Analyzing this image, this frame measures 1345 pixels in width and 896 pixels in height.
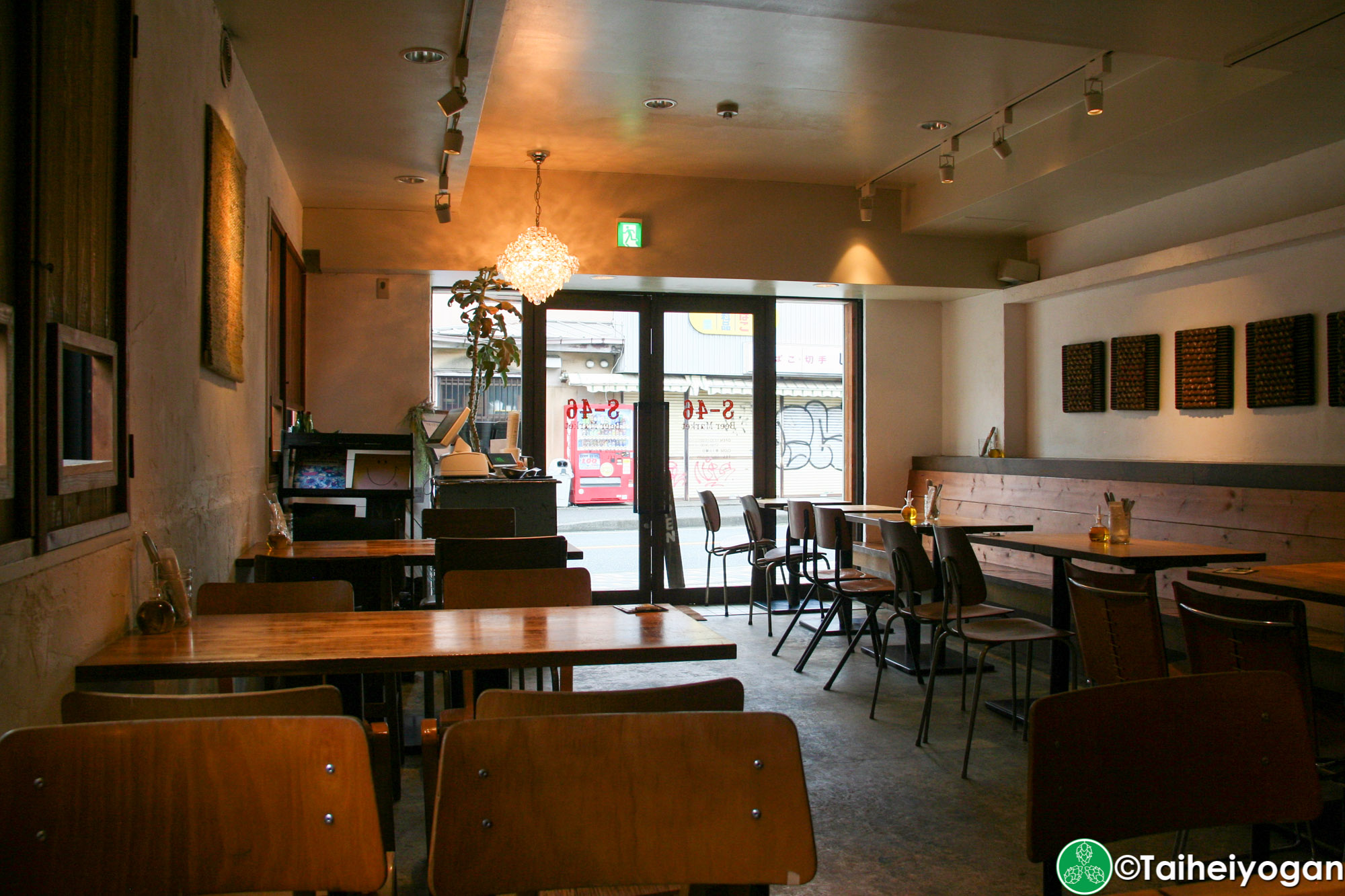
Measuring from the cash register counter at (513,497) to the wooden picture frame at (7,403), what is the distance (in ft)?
12.7

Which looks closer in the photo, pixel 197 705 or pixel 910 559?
pixel 197 705

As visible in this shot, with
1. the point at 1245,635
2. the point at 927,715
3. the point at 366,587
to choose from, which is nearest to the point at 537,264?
the point at 366,587

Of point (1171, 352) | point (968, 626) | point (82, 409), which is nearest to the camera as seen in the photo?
point (82, 409)

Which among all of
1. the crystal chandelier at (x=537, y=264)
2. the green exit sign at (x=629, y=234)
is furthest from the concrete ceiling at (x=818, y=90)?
the crystal chandelier at (x=537, y=264)

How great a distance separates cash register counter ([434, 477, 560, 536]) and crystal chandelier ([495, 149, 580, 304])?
1.37m

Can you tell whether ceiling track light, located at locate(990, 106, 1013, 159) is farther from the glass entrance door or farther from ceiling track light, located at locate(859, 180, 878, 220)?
the glass entrance door

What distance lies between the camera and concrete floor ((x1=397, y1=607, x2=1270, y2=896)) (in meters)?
2.94

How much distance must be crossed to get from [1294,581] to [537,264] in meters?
4.65

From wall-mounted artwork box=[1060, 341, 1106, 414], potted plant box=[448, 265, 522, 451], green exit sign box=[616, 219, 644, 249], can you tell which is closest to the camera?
potted plant box=[448, 265, 522, 451]

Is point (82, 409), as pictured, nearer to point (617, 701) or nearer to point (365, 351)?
point (617, 701)

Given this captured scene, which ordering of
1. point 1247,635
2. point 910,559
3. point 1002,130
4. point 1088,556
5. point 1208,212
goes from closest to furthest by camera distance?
point 1247,635, point 1088,556, point 910,559, point 1002,130, point 1208,212

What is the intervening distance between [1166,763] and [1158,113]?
14.7ft

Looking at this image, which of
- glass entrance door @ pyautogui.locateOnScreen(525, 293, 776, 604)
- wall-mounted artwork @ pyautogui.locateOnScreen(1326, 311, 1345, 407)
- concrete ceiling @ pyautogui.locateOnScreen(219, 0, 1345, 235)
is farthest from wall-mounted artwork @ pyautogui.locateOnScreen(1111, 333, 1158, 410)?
glass entrance door @ pyautogui.locateOnScreen(525, 293, 776, 604)

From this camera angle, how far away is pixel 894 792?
366cm
